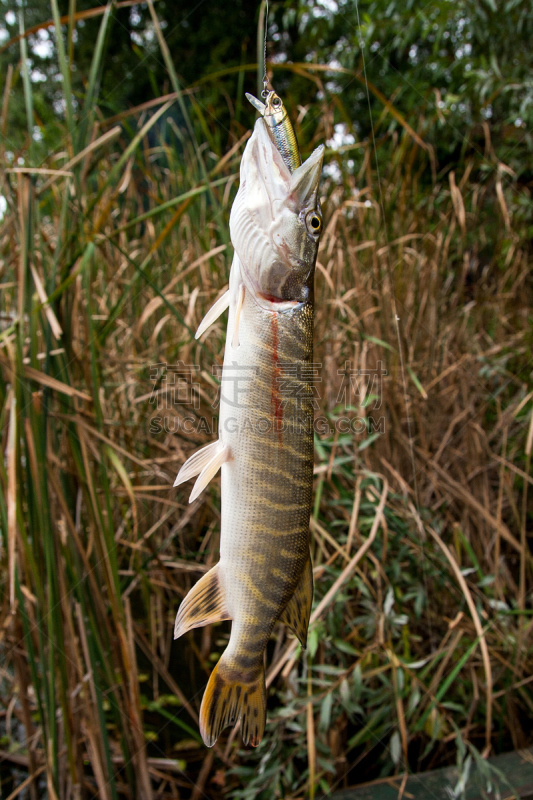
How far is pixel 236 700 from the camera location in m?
0.76

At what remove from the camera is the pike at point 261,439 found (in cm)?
73

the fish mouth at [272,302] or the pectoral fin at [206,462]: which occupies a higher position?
the fish mouth at [272,302]

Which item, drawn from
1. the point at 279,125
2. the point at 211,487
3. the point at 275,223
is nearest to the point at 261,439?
the point at 275,223

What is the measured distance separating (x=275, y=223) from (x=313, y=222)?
0.06 meters

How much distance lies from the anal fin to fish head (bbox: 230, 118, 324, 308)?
1.28ft

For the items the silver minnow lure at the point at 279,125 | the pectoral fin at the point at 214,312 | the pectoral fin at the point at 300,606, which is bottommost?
the pectoral fin at the point at 300,606

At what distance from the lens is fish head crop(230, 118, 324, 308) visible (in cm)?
73

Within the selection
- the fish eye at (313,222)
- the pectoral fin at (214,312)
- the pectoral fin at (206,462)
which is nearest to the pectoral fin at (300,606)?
the pectoral fin at (206,462)

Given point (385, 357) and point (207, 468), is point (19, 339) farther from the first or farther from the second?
point (385, 357)

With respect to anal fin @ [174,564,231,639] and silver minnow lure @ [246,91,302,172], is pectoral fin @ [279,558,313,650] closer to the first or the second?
anal fin @ [174,564,231,639]

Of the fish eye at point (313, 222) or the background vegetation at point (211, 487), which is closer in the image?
the fish eye at point (313, 222)

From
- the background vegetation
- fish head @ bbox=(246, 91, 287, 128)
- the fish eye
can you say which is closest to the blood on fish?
the fish eye

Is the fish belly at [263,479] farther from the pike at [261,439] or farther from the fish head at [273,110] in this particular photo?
the fish head at [273,110]

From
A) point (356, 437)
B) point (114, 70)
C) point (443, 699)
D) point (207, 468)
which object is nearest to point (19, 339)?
point (207, 468)
